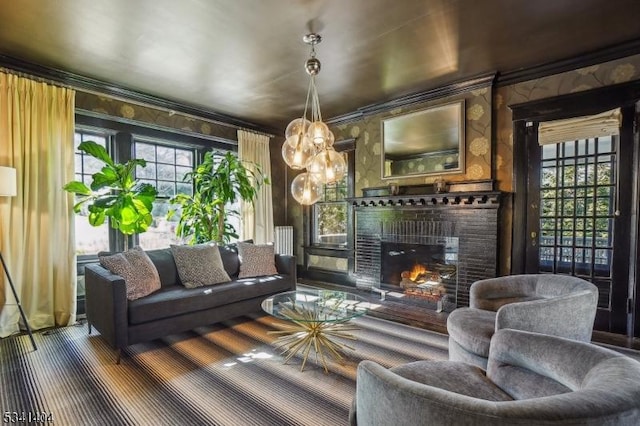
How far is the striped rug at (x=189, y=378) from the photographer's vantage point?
197 cm

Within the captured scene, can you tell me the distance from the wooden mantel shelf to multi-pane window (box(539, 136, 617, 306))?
548 millimetres

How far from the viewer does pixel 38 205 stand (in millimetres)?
3486

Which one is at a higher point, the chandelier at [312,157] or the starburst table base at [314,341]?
the chandelier at [312,157]

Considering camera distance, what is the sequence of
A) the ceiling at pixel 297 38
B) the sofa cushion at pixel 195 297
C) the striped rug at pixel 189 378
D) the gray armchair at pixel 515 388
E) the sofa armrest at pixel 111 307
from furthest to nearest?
the sofa cushion at pixel 195 297 → the sofa armrest at pixel 111 307 → the ceiling at pixel 297 38 → the striped rug at pixel 189 378 → the gray armchair at pixel 515 388

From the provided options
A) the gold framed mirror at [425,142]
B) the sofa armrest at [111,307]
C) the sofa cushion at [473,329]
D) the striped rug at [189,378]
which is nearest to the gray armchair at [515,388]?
the sofa cushion at [473,329]

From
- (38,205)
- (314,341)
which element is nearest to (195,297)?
(314,341)

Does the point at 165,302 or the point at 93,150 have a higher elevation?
the point at 93,150

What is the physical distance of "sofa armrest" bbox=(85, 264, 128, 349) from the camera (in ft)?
8.72

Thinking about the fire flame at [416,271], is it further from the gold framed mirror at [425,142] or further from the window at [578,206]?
the window at [578,206]

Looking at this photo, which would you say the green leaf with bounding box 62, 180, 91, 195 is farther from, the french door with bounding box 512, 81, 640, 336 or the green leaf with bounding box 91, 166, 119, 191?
the french door with bounding box 512, 81, 640, 336

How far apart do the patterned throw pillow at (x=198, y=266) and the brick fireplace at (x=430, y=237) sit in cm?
230

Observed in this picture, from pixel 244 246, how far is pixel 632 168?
167 inches

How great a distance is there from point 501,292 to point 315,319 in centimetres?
153

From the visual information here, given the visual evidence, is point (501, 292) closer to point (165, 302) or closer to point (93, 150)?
point (165, 302)
